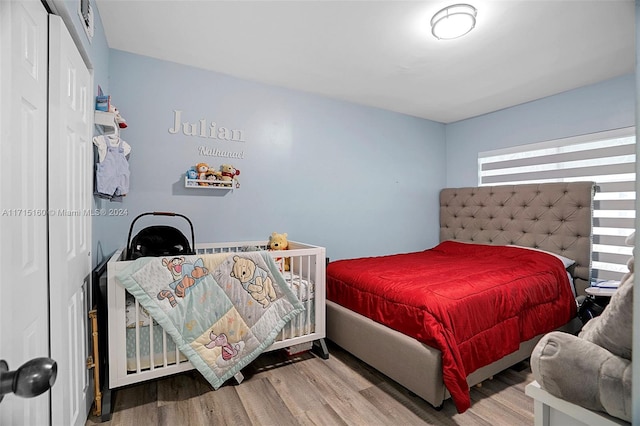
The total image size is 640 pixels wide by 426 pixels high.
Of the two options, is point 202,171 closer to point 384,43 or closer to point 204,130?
point 204,130

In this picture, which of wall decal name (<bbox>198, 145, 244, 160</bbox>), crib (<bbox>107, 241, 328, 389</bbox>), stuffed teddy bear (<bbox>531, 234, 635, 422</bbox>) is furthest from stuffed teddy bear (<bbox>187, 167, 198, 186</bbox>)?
stuffed teddy bear (<bbox>531, 234, 635, 422</bbox>)

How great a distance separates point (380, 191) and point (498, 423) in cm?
231

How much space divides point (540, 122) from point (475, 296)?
86.5 inches

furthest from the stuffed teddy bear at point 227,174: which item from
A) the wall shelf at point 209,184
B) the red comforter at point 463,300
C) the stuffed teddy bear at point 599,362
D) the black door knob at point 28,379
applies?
the stuffed teddy bear at point 599,362

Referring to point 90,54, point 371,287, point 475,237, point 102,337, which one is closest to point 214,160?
point 90,54

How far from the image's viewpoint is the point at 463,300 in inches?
70.8

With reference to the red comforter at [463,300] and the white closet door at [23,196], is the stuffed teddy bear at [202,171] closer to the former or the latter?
the red comforter at [463,300]

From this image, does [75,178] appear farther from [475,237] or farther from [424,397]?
[475,237]

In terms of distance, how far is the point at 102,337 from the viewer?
169cm

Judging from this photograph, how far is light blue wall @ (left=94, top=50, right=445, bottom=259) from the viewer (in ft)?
7.57

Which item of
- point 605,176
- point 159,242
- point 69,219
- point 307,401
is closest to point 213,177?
point 159,242

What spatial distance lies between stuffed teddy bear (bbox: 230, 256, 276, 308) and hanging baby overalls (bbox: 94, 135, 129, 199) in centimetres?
79

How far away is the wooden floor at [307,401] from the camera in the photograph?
163cm

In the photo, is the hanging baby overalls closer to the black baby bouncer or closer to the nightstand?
the black baby bouncer
